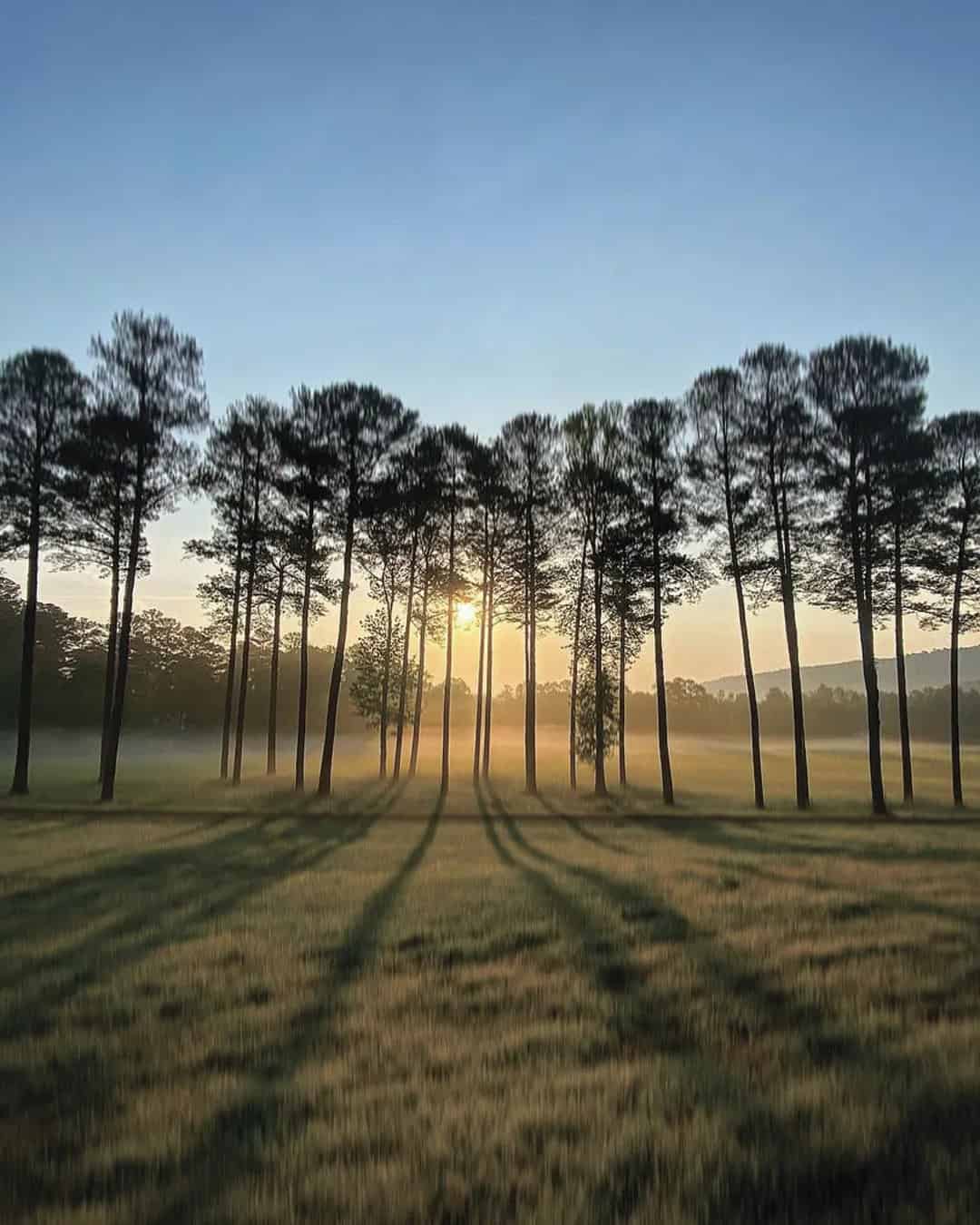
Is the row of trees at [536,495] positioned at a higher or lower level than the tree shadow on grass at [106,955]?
higher

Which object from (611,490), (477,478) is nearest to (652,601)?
(611,490)

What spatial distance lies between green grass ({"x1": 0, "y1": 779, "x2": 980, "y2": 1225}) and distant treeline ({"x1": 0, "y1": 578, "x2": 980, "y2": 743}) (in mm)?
31795

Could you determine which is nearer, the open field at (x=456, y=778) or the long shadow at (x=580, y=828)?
the long shadow at (x=580, y=828)

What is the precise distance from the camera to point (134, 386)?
2559 centimetres

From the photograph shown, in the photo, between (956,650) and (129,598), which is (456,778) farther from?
(956,650)

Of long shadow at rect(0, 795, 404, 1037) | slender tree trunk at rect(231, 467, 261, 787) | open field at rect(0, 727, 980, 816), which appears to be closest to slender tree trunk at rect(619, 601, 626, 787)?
open field at rect(0, 727, 980, 816)

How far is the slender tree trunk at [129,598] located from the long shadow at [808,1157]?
24.5 meters

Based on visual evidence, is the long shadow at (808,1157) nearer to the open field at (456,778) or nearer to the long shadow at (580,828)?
the long shadow at (580,828)

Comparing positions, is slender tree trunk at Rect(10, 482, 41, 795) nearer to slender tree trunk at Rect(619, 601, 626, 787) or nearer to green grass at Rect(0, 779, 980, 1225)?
green grass at Rect(0, 779, 980, 1225)

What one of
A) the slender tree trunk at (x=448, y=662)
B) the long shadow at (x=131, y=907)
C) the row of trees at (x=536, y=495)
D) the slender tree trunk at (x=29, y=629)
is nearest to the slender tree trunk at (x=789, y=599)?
the row of trees at (x=536, y=495)

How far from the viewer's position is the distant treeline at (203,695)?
236 ft

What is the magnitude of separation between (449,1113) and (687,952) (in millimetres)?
3861

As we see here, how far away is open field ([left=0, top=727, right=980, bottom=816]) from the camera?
86.5 feet

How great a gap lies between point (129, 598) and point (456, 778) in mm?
20114
